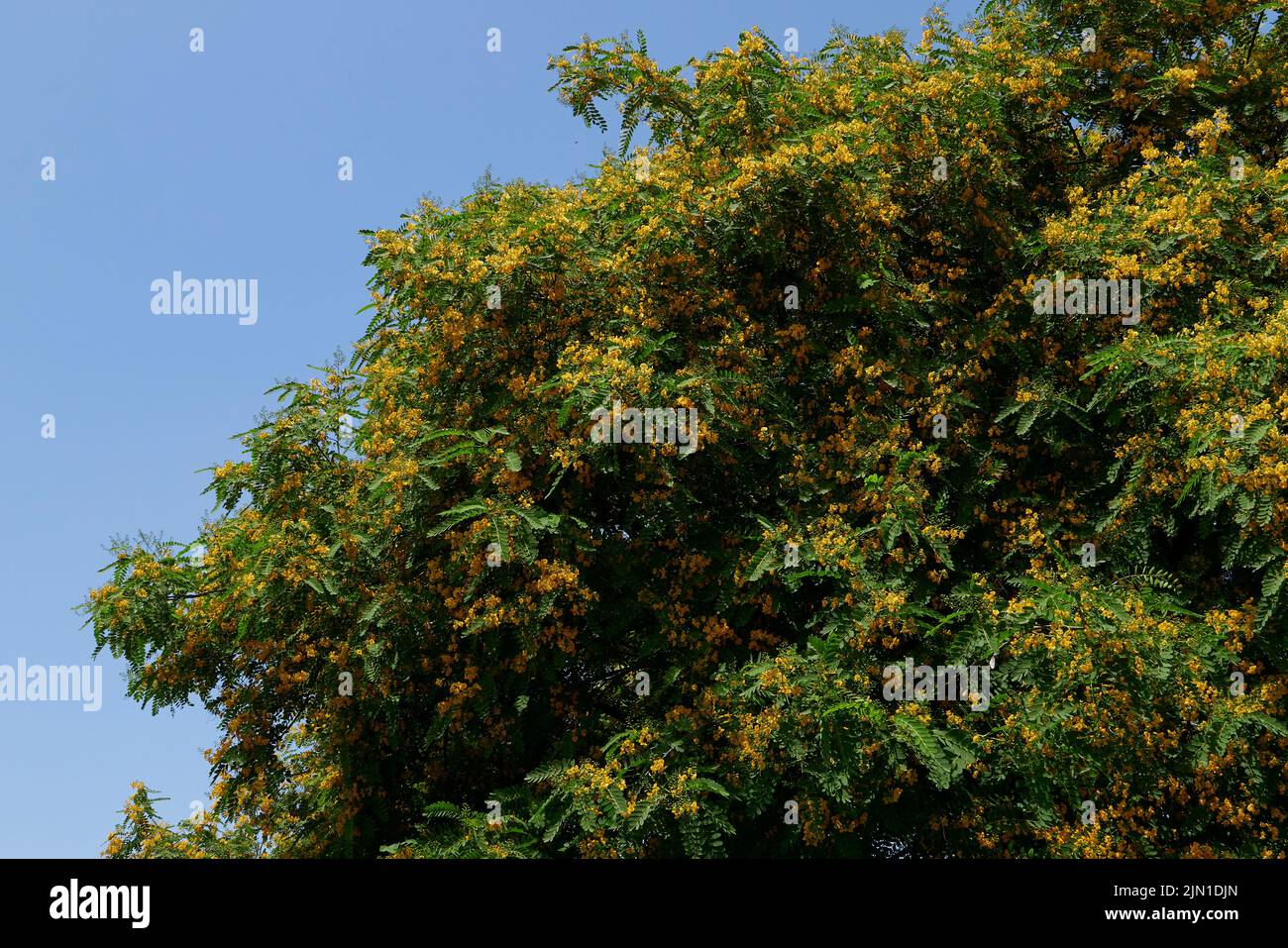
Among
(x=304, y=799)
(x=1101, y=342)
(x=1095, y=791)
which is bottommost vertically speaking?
(x=304, y=799)

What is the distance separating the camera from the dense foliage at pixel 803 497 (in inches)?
382

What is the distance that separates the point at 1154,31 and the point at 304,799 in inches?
540

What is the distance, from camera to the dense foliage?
9.70m

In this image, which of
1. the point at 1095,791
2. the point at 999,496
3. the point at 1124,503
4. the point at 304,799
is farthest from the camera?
the point at 304,799

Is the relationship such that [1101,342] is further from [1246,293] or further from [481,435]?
[481,435]

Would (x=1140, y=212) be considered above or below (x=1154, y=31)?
below

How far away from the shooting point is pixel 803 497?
36.5ft

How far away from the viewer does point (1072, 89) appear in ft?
42.1

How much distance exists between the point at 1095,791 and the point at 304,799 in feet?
30.1
